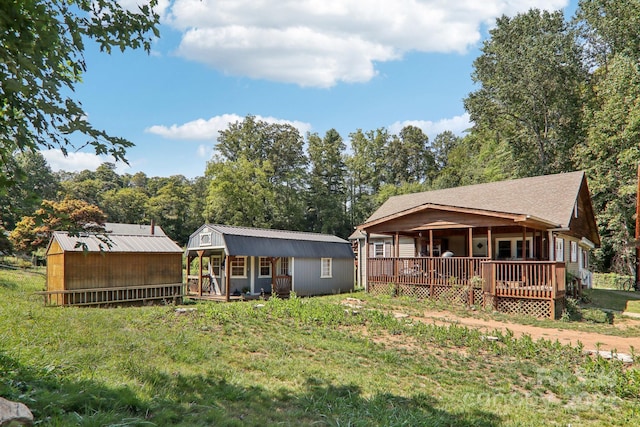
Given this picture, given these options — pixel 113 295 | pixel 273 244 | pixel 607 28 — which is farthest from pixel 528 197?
pixel 607 28

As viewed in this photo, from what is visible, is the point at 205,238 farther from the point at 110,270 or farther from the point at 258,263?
the point at 110,270

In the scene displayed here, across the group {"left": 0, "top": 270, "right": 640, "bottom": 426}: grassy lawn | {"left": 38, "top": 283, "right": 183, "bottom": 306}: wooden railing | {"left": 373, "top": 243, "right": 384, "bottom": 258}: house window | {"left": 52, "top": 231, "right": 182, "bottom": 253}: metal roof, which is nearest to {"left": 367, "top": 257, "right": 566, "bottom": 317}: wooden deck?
{"left": 0, "top": 270, "right": 640, "bottom": 426}: grassy lawn

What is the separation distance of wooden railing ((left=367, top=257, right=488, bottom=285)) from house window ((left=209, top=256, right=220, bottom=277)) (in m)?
6.86

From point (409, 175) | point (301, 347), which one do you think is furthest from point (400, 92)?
point (409, 175)

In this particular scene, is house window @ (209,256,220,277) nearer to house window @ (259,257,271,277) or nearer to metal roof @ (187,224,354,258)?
metal roof @ (187,224,354,258)

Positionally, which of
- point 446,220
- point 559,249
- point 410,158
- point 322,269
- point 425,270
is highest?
point 410,158

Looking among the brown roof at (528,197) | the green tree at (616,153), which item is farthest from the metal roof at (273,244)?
the green tree at (616,153)

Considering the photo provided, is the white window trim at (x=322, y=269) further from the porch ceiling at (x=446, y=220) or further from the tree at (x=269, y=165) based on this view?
the tree at (x=269, y=165)

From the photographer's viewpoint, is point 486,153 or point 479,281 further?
point 486,153

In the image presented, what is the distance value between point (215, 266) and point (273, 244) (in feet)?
9.89

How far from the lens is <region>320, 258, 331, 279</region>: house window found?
779 inches

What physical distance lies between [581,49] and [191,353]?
1319 inches

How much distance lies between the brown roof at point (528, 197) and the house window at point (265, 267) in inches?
200

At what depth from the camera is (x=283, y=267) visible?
1888 centimetres
